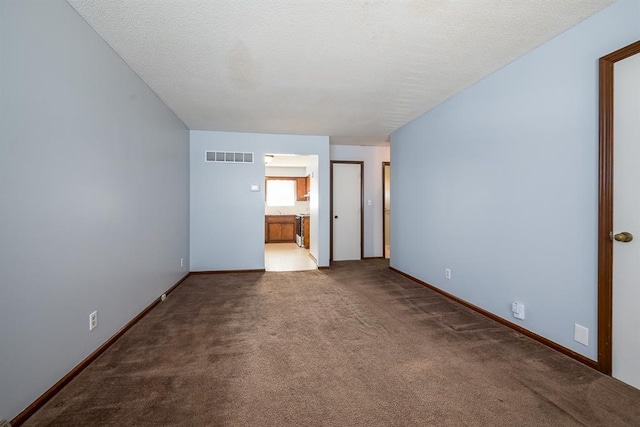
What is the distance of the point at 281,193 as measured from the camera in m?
9.46

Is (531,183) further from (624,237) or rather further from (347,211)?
→ (347,211)

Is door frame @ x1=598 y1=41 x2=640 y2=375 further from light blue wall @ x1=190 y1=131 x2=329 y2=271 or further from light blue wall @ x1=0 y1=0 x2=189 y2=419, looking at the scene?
light blue wall @ x1=190 y1=131 x2=329 y2=271

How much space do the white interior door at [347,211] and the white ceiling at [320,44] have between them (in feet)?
8.01

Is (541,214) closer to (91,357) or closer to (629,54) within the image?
(629,54)

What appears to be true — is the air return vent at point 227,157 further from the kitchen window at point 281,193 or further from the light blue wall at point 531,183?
the kitchen window at point 281,193

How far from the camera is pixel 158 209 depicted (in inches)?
130

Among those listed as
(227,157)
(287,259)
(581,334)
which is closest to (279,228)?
(287,259)

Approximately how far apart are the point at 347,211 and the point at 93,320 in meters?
4.68

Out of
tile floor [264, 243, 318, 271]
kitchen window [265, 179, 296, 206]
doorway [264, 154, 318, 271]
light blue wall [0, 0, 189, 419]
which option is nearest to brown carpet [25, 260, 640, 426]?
light blue wall [0, 0, 189, 419]

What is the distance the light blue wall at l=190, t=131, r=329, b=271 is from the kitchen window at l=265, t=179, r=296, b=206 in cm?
432

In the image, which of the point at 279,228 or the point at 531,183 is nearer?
the point at 531,183

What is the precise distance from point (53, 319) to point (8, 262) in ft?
1.61

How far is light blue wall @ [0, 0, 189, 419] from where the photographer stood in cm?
138

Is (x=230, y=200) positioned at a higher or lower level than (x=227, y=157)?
lower
